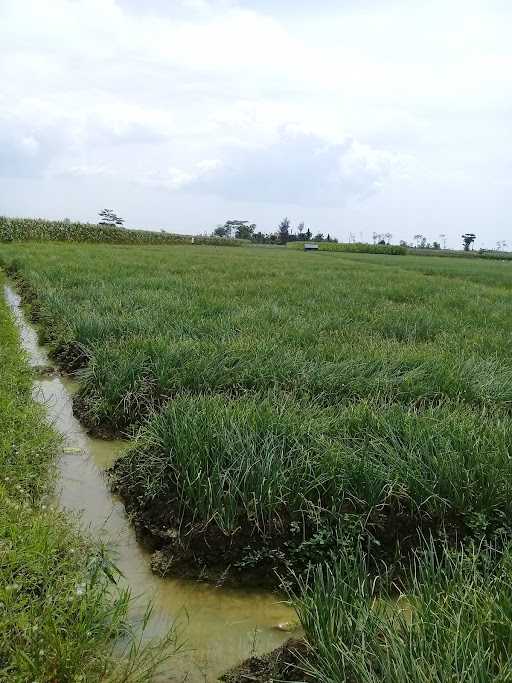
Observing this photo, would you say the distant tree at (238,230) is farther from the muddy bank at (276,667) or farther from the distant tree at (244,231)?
the muddy bank at (276,667)

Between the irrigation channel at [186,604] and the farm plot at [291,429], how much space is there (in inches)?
4.1

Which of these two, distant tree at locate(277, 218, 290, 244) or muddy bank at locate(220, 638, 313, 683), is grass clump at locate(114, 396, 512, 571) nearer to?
muddy bank at locate(220, 638, 313, 683)

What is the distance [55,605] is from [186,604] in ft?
1.89

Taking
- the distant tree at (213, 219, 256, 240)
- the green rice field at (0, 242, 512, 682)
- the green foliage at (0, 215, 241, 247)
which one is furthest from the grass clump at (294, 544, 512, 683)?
the distant tree at (213, 219, 256, 240)

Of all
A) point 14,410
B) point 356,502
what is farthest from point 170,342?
point 356,502

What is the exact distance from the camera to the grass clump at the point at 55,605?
1.72 meters

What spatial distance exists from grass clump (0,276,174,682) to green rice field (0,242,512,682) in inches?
16.4

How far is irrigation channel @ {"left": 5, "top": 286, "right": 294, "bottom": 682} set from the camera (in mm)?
2002

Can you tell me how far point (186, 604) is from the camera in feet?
7.50

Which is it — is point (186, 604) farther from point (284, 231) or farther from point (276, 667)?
point (284, 231)

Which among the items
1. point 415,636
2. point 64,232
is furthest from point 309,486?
point 64,232

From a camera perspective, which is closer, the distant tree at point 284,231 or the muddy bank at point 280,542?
the muddy bank at point 280,542

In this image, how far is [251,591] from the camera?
2402 millimetres

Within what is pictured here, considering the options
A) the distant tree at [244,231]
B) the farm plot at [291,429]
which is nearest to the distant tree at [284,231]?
the distant tree at [244,231]
